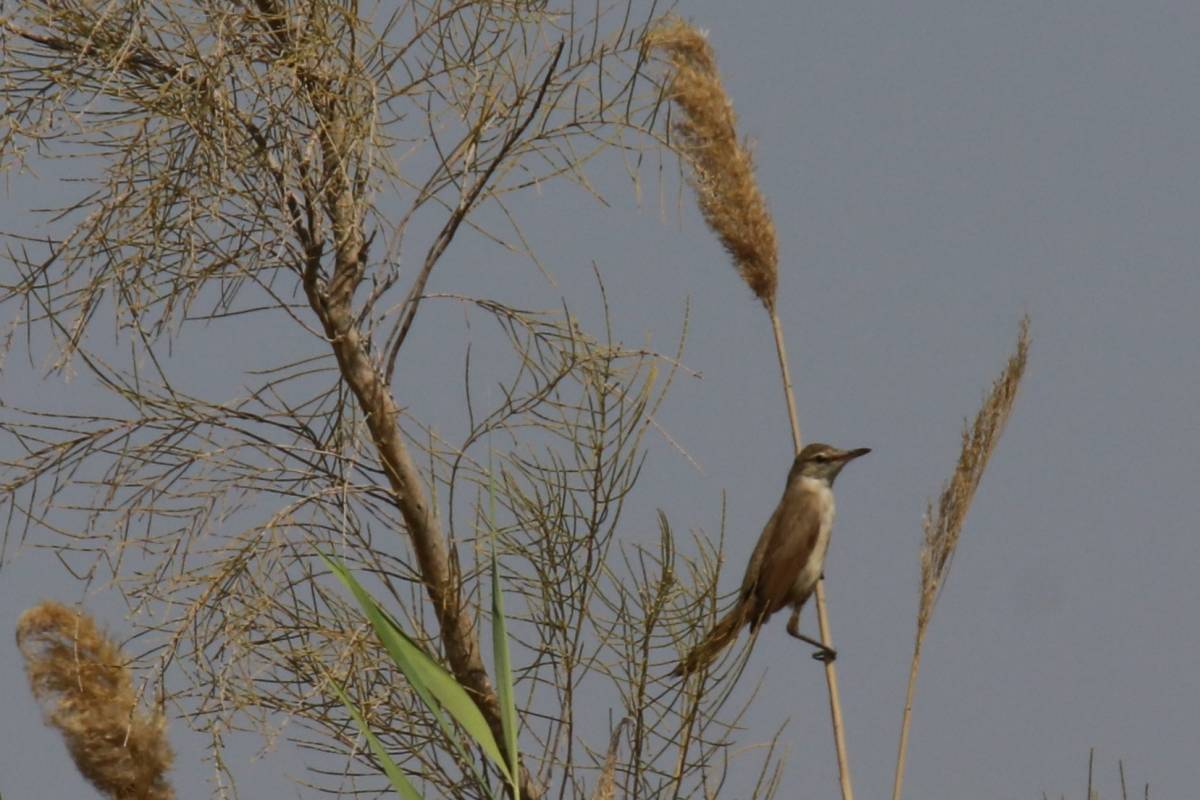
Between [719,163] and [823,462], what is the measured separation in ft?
3.38

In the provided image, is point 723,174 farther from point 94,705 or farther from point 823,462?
point 94,705

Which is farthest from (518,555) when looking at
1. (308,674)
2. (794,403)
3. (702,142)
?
(702,142)

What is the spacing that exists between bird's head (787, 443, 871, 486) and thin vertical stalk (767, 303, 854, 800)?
17.6 inches

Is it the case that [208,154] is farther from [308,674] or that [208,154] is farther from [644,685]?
[644,685]

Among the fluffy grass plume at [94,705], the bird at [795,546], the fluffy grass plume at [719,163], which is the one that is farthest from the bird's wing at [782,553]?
the fluffy grass plume at [94,705]

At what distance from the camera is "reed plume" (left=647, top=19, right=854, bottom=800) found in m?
4.23

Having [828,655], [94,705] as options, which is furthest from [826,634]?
[94,705]

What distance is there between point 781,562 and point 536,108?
4.91ft

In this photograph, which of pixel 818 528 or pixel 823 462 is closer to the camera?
pixel 818 528

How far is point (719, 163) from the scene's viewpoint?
4.30 m

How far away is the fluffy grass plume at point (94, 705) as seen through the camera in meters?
3.59

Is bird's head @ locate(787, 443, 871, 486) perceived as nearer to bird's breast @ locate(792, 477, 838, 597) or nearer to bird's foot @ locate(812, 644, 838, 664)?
bird's breast @ locate(792, 477, 838, 597)

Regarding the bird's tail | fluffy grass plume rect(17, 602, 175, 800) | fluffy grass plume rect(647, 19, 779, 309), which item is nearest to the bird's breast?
the bird's tail

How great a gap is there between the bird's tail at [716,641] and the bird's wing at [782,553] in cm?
7
